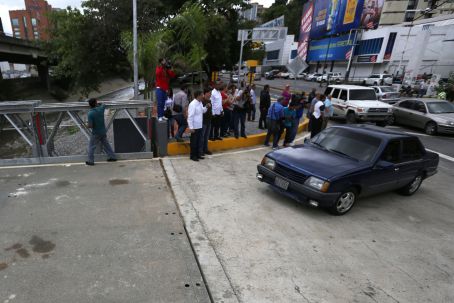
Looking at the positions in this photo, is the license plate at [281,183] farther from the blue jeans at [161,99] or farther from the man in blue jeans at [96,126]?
the blue jeans at [161,99]

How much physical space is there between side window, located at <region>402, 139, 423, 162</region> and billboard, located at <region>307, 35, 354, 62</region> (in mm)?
52463

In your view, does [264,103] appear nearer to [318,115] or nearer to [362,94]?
[318,115]

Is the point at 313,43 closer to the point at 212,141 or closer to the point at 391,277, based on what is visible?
the point at 212,141

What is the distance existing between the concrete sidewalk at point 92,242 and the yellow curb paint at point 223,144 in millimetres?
1755

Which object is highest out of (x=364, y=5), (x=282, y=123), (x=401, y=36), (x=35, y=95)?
(x=364, y=5)

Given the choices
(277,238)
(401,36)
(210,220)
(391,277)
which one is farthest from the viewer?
(401,36)

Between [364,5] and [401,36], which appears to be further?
[364,5]

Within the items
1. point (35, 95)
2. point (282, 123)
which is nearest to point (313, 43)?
point (35, 95)

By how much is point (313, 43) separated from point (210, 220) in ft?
234

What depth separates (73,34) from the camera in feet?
71.6

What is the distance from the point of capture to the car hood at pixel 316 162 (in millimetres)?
5262

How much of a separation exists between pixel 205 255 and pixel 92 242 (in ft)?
5.10

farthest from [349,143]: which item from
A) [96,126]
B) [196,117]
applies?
[96,126]

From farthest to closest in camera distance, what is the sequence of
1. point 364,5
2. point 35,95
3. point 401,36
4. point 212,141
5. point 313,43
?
point 313,43
point 364,5
point 401,36
point 35,95
point 212,141
